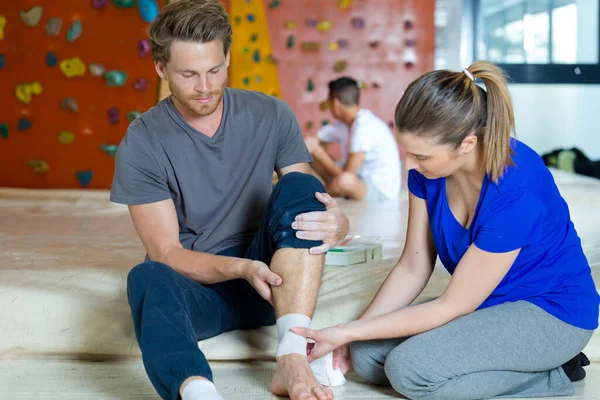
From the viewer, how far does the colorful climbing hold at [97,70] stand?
4.53 meters

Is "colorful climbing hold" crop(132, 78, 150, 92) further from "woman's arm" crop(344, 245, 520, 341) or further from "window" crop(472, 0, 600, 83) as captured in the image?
"woman's arm" crop(344, 245, 520, 341)

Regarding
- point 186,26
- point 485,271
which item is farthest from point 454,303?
point 186,26

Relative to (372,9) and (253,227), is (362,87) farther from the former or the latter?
(253,227)

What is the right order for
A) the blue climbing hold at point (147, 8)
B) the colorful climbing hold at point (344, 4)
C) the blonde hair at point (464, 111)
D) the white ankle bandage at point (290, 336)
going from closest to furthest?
the blonde hair at point (464, 111), the white ankle bandage at point (290, 336), the blue climbing hold at point (147, 8), the colorful climbing hold at point (344, 4)

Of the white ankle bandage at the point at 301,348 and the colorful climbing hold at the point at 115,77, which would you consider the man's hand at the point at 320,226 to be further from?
the colorful climbing hold at the point at 115,77

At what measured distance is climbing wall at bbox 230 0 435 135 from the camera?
491cm

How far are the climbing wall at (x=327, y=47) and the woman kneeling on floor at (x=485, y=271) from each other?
3.53 m

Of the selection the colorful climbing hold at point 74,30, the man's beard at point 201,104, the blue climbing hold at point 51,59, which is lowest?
the man's beard at point 201,104

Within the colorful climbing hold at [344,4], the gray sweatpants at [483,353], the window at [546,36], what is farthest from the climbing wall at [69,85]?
the gray sweatpants at [483,353]

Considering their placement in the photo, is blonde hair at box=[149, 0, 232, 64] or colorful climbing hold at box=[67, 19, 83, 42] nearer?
blonde hair at box=[149, 0, 232, 64]

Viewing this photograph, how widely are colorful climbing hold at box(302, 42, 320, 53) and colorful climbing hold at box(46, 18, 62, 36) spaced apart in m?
1.52

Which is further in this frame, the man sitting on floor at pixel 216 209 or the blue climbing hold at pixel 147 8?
the blue climbing hold at pixel 147 8

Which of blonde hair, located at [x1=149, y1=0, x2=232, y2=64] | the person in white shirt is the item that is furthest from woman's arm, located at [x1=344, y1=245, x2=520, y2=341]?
the person in white shirt

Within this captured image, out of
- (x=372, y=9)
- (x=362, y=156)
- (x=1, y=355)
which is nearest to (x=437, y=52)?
(x=372, y=9)
